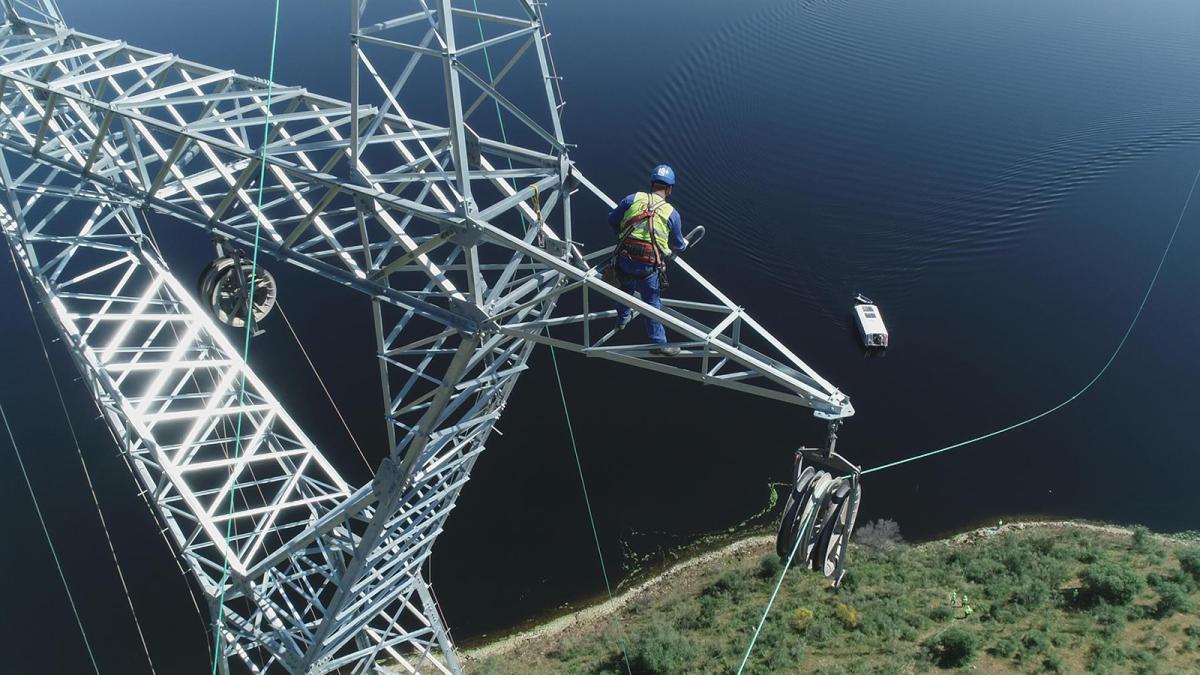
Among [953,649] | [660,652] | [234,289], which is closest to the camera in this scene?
[234,289]

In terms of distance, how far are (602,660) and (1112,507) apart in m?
18.5

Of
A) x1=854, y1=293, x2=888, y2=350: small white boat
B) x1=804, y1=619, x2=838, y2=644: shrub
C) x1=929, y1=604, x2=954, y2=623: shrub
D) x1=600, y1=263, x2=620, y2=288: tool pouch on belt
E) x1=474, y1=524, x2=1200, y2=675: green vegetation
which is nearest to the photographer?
x1=600, y1=263, x2=620, y2=288: tool pouch on belt

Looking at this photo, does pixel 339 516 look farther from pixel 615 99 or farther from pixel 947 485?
pixel 615 99

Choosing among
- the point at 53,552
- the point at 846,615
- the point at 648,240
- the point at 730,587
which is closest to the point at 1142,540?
the point at 846,615

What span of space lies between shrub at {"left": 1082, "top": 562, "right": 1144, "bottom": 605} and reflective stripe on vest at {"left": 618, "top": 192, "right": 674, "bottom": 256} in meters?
16.3

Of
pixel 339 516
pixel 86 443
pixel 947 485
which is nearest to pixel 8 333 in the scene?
pixel 86 443

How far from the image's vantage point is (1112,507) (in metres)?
25.5

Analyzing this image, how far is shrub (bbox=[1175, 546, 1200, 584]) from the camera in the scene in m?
19.7

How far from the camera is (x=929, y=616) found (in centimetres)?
1964

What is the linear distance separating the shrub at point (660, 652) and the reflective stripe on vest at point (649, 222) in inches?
489

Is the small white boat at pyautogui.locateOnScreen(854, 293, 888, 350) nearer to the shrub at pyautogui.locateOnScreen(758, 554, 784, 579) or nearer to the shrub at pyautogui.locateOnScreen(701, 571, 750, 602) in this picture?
the shrub at pyautogui.locateOnScreen(758, 554, 784, 579)

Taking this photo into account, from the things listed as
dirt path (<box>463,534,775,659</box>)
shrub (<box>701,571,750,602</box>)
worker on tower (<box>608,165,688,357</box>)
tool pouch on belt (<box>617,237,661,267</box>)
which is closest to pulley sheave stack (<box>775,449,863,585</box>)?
worker on tower (<box>608,165,688,357</box>)

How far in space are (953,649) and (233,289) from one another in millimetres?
17812

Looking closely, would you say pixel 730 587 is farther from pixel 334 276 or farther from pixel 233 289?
pixel 334 276
